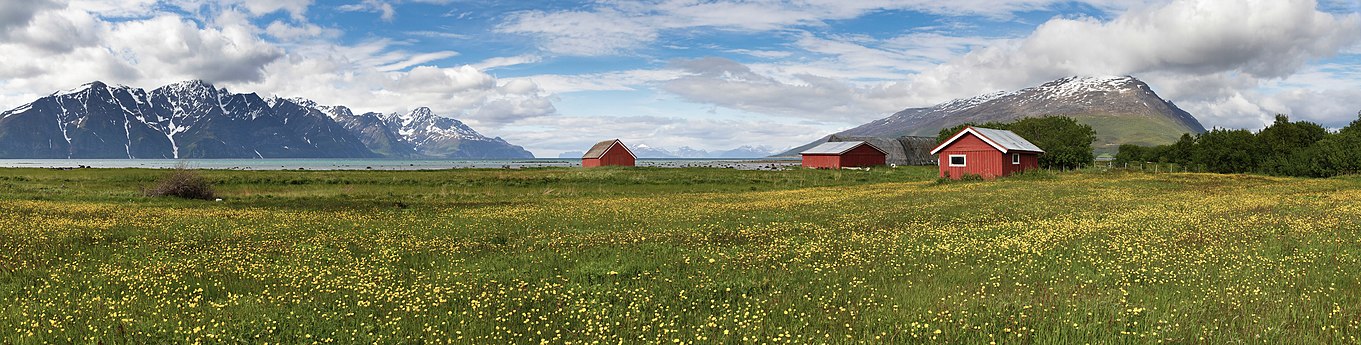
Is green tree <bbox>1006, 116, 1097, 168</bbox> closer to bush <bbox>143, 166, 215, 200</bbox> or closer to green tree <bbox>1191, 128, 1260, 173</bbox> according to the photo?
green tree <bbox>1191, 128, 1260, 173</bbox>

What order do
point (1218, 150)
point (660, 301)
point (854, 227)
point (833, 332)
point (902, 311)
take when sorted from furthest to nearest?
point (1218, 150)
point (854, 227)
point (660, 301)
point (902, 311)
point (833, 332)

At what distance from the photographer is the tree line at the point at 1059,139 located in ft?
329

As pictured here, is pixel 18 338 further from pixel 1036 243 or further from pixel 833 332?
pixel 1036 243

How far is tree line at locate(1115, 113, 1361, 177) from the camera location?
67375 mm

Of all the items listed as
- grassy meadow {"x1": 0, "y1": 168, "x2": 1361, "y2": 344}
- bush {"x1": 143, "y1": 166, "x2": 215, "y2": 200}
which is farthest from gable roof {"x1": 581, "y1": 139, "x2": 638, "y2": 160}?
grassy meadow {"x1": 0, "y1": 168, "x2": 1361, "y2": 344}

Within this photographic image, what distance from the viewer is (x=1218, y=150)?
292 ft

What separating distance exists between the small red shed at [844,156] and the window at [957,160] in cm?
4021

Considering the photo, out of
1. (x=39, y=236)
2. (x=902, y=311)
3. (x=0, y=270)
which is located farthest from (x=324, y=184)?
(x=902, y=311)

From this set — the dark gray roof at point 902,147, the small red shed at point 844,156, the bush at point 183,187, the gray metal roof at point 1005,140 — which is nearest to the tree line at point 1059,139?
the dark gray roof at point 902,147

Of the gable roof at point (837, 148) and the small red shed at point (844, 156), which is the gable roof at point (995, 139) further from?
the gable roof at point (837, 148)

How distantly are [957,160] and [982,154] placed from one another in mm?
3277

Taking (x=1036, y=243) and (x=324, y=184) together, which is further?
(x=324, y=184)

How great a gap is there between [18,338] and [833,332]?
9.90 metres

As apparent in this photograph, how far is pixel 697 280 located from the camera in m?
11.9
